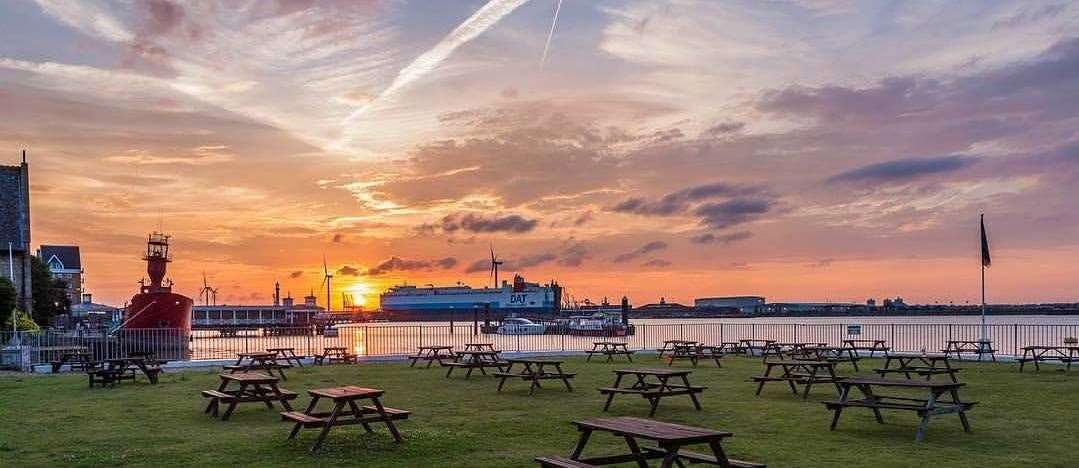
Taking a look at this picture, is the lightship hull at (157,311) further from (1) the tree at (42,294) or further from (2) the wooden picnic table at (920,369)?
(2) the wooden picnic table at (920,369)

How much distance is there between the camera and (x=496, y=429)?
12.6m

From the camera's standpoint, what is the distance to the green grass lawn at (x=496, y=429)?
10.4 metres

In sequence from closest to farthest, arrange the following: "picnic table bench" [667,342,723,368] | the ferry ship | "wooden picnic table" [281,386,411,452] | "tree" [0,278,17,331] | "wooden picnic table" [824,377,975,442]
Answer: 1. "wooden picnic table" [281,386,411,452]
2. "wooden picnic table" [824,377,975,442]
3. "picnic table bench" [667,342,723,368]
4. "tree" [0,278,17,331]
5. the ferry ship

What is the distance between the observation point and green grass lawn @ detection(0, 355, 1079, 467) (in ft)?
34.0

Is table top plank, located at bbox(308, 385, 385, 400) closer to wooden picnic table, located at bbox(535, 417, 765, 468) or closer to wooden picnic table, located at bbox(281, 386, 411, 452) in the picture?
wooden picnic table, located at bbox(281, 386, 411, 452)

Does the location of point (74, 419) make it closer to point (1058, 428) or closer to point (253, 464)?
point (253, 464)

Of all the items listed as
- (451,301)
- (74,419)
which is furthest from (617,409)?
(451,301)

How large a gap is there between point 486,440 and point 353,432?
1.89m

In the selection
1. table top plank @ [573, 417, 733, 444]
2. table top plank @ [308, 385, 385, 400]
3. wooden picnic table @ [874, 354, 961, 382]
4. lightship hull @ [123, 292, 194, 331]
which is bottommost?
lightship hull @ [123, 292, 194, 331]

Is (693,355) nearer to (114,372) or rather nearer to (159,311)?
(114,372)

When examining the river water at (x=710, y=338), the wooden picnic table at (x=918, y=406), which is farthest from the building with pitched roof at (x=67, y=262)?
the wooden picnic table at (x=918, y=406)

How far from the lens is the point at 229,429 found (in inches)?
503

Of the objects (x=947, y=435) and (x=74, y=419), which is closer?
(x=947, y=435)

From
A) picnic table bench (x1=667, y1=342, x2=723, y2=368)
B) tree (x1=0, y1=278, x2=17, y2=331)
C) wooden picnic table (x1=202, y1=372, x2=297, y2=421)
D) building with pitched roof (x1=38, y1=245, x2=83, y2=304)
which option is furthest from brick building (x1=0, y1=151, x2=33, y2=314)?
building with pitched roof (x1=38, y1=245, x2=83, y2=304)
